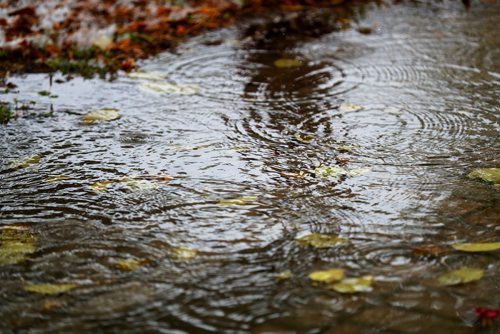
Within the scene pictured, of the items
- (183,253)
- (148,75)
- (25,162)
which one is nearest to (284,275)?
(183,253)

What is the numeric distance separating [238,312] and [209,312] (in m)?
0.10

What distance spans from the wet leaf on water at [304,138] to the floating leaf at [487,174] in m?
0.92

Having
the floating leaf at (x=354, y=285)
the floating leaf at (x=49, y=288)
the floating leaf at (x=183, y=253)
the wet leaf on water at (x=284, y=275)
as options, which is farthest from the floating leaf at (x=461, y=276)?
the floating leaf at (x=49, y=288)

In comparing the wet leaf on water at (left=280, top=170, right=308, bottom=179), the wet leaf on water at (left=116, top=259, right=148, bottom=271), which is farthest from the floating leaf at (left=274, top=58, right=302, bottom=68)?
the wet leaf on water at (left=116, top=259, right=148, bottom=271)

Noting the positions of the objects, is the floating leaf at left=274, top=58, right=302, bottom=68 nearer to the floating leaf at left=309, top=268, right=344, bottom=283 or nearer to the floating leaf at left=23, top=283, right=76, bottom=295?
the floating leaf at left=309, top=268, right=344, bottom=283

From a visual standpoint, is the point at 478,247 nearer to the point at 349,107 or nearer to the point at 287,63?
the point at 349,107

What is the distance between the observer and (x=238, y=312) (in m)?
2.17

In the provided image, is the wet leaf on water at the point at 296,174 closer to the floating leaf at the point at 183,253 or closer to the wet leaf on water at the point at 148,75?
the floating leaf at the point at 183,253

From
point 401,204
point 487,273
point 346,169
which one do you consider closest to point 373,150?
point 346,169

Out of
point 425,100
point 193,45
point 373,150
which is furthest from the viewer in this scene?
point 193,45

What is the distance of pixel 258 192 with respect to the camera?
3.02 m

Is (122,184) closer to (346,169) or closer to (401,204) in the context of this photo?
(346,169)

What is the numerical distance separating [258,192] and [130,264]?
790 mm

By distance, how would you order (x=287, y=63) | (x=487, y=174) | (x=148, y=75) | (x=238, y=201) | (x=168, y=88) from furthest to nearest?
(x=287, y=63), (x=148, y=75), (x=168, y=88), (x=487, y=174), (x=238, y=201)
